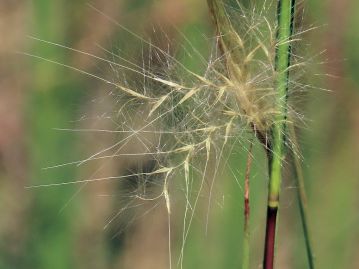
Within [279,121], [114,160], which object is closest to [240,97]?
[279,121]

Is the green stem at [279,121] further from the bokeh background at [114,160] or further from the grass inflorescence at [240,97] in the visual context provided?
the bokeh background at [114,160]

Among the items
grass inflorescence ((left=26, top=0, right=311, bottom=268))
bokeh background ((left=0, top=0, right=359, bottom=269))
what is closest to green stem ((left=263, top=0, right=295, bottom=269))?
grass inflorescence ((left=26, top=0, right=311, bottom=268))

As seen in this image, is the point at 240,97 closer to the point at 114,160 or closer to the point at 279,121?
the point at 279,121

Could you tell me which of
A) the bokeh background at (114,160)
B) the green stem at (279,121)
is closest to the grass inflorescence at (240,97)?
the green stem at (279,121)

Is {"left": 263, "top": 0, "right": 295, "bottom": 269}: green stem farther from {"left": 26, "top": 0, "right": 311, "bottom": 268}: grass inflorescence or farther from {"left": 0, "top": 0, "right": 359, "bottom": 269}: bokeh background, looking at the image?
{"left": 0, "top": 0, "right": 359, "bottom": 269}: bokeh background

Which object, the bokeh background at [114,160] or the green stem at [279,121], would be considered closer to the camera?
the green stem at [279,121]

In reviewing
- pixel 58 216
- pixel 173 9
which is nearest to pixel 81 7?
pixel 173 9
